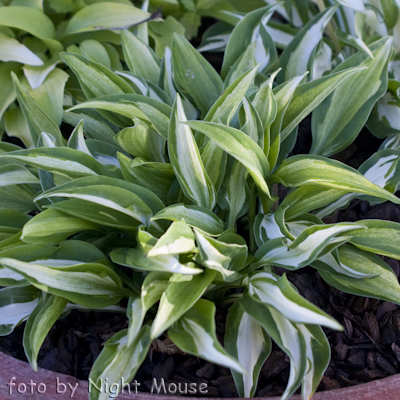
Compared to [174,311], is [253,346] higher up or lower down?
lower down

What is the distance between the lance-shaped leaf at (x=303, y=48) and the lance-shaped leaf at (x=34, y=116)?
20.9 inches

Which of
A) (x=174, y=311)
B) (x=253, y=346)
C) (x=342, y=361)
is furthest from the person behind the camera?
(x=342, y=361)

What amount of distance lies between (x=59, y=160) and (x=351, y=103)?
0.58m

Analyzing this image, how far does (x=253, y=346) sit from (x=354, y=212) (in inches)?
19.2

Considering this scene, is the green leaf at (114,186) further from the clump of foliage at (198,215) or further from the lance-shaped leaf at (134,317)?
the lance-shaped leaf at (134,317)

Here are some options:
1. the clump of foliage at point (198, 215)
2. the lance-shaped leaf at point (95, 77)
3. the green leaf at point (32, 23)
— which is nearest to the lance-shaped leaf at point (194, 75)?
the clump of foliage at point (198, 215)

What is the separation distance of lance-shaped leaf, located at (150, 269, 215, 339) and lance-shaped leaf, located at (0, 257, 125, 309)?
0.13 meters

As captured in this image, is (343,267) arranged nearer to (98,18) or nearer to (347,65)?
(347,65)

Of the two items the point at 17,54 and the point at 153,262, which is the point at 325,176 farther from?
the point at 17,54

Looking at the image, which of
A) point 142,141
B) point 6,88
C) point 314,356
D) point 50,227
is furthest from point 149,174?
point 6,88

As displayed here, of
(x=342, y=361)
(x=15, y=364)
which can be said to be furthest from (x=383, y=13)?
(x=15, y=364)

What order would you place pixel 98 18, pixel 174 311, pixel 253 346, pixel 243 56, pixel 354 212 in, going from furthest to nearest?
pixel 98 18 → pixel 354 212 → pixel 243 56 → pixel 253 346 → pixel 174 311

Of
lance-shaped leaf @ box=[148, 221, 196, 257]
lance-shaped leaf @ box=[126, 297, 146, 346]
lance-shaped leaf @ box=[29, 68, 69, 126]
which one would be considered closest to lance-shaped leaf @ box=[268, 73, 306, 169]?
lance-shaped leaf @ box=[148, 221, 196, 257]

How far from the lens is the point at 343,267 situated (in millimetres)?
673
